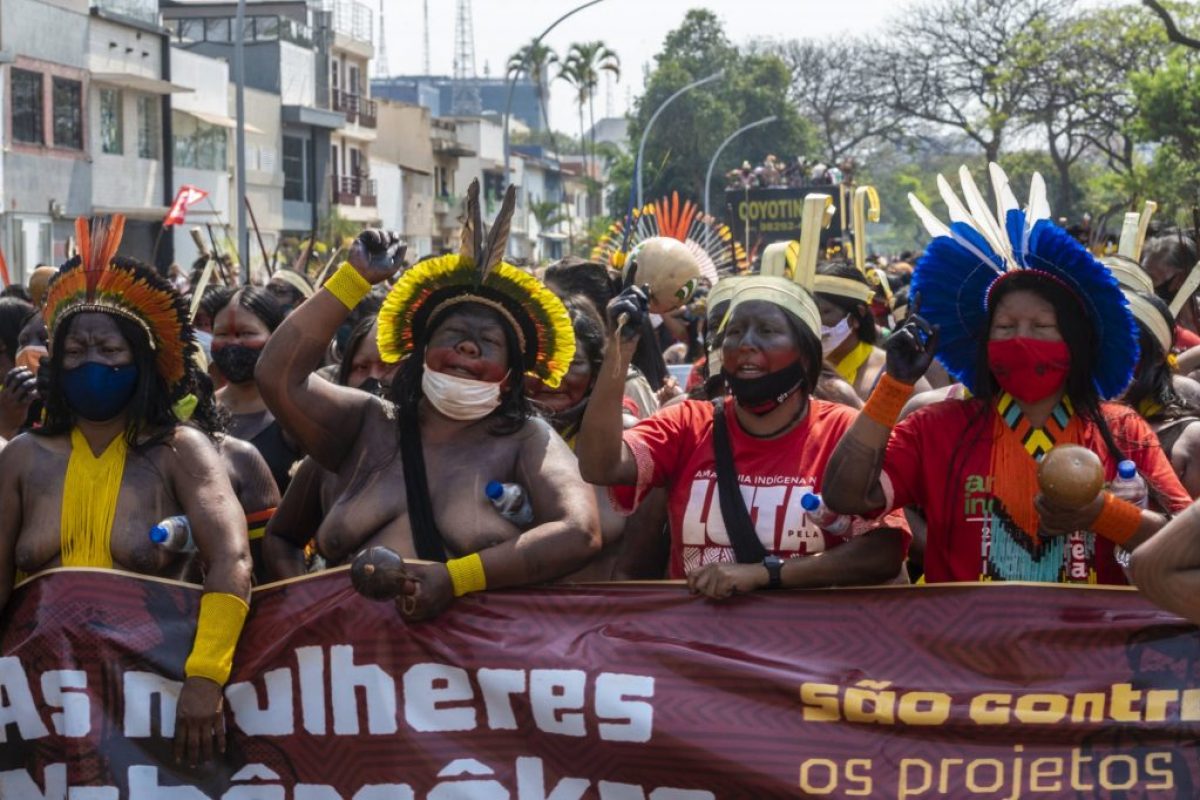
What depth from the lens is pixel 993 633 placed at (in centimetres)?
438

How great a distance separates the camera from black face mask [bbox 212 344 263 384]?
6652 mm

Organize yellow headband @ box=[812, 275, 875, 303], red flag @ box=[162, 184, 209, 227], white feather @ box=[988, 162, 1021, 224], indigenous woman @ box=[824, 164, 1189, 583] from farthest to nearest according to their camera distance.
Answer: red flag @ box=[162, 184, 209, 227], yellow headband @ box=[812, 275, 875, 303], white feather @ box=[988, 162, 1021, 224], indigenous woman @ box=[824, 164, 1189, 583]

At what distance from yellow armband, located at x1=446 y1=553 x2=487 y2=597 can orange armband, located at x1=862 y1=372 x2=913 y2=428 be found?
103 centimetres

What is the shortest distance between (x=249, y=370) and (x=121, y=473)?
1.93m

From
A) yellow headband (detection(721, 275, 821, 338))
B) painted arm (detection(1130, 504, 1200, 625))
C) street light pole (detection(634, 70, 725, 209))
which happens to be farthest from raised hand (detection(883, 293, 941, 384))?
street light pole (detection(634, 70, 725, 209))

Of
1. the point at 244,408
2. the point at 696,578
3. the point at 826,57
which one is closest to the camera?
the point at 696,578

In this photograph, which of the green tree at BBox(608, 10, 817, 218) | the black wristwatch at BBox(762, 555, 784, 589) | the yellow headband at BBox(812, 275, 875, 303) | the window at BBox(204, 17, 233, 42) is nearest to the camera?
the black wristwatch at BBox(762, 555, 784, 589)

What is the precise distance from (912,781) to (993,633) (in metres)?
0.40

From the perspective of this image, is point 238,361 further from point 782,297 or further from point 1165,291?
point 1165,291

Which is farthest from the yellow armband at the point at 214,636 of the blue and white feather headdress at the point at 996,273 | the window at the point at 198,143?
the window at the point at 198,143

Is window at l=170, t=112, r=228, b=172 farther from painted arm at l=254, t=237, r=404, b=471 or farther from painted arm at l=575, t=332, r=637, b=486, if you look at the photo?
painted arm at l=575, t=332, r=637, b=486

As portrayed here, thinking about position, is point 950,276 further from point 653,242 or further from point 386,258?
point 653,242

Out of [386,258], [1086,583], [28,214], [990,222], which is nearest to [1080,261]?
[990,222]

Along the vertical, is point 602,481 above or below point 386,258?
below
